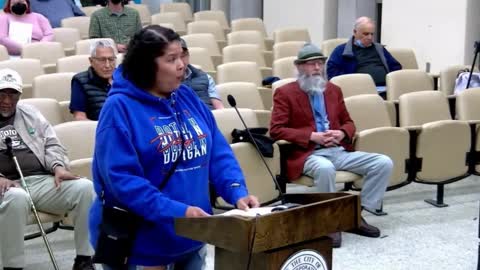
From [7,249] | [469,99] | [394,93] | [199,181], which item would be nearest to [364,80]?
[394,93]

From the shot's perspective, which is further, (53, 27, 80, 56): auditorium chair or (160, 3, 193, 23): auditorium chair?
(160, 3, 193, 23): auditorium chair

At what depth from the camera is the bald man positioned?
6.46 meters

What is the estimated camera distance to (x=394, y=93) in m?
5.95

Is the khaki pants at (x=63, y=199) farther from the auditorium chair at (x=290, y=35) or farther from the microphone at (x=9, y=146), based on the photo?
the auditorium chair at (x=290, y=35)

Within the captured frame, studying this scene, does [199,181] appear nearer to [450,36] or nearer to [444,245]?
[444,245]

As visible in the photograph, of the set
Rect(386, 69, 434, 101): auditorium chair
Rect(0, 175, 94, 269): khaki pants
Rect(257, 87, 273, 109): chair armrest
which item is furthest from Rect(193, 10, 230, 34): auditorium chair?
Rect(0, 175, 94, 269): khaki pants

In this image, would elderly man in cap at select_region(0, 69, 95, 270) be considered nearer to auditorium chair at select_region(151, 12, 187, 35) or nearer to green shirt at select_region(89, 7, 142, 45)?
green shirt at select_region(89, 7, 142, 45)

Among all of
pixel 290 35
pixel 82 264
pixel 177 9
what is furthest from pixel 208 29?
pixel 82 264

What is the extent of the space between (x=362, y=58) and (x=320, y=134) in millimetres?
2081

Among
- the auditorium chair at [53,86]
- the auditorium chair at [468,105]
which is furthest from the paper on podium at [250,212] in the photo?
the auditorium chair at [468,105]

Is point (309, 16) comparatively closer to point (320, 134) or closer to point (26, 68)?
point (26, 68)

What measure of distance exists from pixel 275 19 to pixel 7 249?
8.10 metres

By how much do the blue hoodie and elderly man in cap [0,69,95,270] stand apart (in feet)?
→ 5.12

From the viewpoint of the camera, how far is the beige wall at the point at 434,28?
25.0 feet
